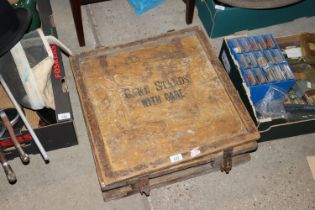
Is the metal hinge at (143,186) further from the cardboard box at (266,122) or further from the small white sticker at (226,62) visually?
the small white sticker at (226,62)

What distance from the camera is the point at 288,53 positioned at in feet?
7.01

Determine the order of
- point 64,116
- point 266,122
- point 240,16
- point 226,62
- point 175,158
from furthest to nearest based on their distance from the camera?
1. point 240,16
2. point 226,62
3. point 266,122
4. point 64,116
5. point 175,158

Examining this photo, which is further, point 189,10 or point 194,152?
point 189,10

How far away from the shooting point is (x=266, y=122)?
181 centimetres

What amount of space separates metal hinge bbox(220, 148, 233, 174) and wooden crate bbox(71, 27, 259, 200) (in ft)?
0.04

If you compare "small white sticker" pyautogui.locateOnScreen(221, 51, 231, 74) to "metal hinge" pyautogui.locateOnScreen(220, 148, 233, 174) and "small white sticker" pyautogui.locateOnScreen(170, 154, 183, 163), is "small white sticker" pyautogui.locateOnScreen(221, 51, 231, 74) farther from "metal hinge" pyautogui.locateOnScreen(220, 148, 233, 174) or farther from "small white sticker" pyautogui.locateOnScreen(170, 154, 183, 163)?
"small white sticker" pyautogui.locateOnScreen(170, 154, 183, 163)

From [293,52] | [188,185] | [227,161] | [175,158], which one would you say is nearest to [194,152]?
[175,158]

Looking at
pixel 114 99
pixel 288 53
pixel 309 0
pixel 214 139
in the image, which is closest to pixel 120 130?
pixel 114 99

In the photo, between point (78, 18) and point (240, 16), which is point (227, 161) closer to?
point (240, 16)

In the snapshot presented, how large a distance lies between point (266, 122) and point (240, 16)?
77 cm

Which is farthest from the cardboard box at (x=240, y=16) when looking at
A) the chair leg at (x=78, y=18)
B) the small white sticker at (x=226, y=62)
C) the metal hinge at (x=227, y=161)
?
the metal hinge at (x=227, y=161)

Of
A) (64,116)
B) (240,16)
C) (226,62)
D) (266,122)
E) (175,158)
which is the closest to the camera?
(175,158)

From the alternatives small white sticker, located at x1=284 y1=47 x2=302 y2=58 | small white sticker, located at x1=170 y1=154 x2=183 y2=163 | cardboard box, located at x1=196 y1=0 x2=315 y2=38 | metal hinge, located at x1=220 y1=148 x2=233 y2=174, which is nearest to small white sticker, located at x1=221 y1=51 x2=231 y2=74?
cardboard box, located at x1=196 y1=0 x2=315 y2=38

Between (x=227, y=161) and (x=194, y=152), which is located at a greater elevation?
(x=194, y=152)
